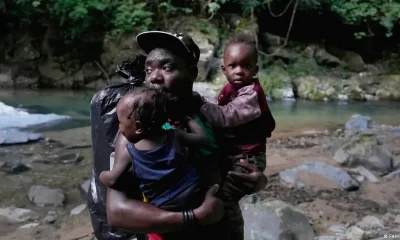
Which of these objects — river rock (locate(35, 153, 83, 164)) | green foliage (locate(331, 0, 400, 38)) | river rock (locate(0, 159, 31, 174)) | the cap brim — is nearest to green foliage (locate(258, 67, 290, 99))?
green foliage (locate(331, 0, 400, 38))

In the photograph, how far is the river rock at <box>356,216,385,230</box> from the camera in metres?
3.48

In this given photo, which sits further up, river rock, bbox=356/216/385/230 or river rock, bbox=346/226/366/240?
river rock, bbox=346/226/366/240

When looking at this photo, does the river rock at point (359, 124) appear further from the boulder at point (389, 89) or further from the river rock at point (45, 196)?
the river rock at point (45, 196)

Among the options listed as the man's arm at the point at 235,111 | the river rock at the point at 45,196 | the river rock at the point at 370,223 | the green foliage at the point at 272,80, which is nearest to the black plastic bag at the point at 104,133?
the man's arm at the point at 235,111

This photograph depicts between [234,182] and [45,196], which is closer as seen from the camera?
[234,182]

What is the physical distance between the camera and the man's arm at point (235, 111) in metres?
1.51

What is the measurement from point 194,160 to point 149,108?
236mm

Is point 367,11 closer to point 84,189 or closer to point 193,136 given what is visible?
point 84,189

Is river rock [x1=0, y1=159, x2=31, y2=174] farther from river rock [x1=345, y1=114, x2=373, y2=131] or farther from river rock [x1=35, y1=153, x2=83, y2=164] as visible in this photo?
river rock [x1=345, y1=114, x2=373, y2=131]

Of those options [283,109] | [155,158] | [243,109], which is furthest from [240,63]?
[283,109]

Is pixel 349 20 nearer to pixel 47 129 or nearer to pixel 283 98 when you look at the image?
pixel 283 98

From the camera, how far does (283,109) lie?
35.9 feet

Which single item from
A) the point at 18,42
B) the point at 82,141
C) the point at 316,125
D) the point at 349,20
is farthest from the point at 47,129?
the point at 349,20

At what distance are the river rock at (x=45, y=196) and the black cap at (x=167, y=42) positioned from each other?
10.9 ft
